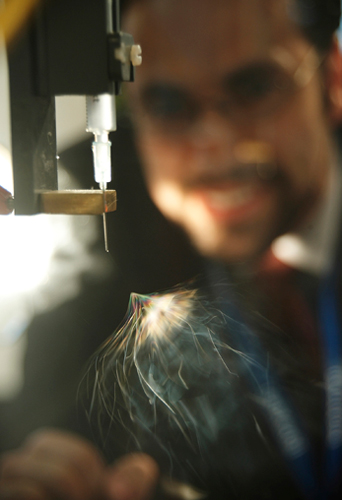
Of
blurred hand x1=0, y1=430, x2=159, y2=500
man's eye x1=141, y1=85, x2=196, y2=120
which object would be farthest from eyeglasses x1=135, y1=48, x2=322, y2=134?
blurred hand x1=0, y1=430, x2=159, y2=500

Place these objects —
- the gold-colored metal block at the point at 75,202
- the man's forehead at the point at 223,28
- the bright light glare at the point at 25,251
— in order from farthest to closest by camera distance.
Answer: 1. the bright light glare at the point at 25,251
2. the man's forehead at the point at 223,28
3. the gold-colored metal block at the point at 75,202

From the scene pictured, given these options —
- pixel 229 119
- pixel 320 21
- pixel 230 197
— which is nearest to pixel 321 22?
pixel 320 21

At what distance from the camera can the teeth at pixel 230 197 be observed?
77 cm

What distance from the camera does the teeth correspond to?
30.2 inches

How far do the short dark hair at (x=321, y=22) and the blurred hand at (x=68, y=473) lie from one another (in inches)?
33.9

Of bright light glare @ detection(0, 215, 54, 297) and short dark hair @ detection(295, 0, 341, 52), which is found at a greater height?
short dark hair @ detection(295, 0, 341, 52)

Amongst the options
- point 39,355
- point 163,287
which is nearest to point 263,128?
point 163,287

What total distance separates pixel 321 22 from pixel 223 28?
0.58ft

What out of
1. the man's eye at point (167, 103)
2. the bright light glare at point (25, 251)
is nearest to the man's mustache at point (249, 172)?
the man's eye at point (167, 103)

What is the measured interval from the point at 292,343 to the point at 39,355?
0.52 metres

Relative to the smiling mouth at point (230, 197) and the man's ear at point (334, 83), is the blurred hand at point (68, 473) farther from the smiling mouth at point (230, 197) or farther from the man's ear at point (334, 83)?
the man's ear at point (334, 83)

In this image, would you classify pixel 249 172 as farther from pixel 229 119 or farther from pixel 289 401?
pixel 289 401

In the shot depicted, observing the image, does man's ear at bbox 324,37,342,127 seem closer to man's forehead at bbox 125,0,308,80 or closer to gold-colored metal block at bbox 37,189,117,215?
man's forehead at bbox 125,0,308,80

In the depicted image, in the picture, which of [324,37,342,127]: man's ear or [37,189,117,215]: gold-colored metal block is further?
[324,37,342,127]: man's ear
